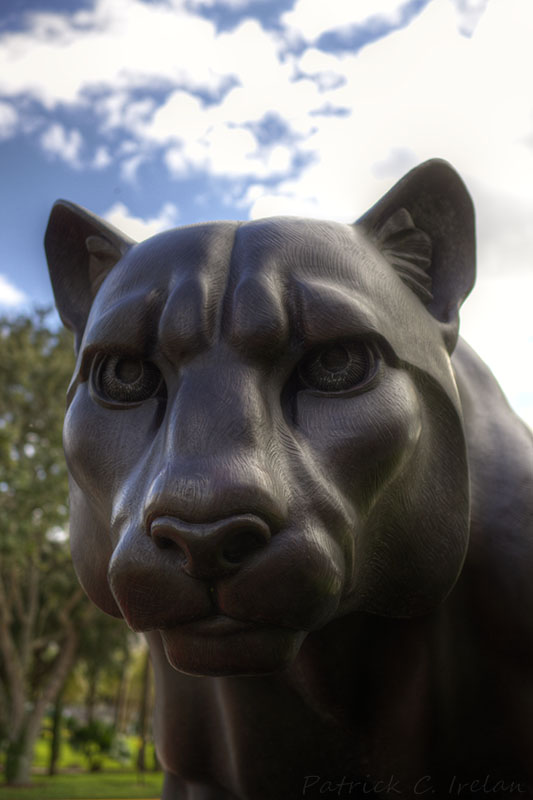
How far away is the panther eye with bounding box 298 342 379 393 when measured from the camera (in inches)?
59.8

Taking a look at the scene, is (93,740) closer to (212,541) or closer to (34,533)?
(34,533)

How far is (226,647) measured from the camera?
1307 millimetres

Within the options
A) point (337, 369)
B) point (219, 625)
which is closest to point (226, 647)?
point (219, 625)

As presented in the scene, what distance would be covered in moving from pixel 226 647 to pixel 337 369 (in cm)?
56

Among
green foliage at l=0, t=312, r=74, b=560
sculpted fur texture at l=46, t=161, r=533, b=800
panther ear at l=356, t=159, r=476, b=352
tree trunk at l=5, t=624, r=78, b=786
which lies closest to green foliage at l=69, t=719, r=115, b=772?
tree trunk at l=5, t=624, r=78, b=786

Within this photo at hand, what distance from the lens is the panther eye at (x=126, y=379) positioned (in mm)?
1588

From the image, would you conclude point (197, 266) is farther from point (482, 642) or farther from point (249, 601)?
point (482, 642)

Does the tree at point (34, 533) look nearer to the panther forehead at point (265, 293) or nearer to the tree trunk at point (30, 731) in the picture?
the tree trunk at point (30, 731)

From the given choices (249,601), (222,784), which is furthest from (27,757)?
(249,601)

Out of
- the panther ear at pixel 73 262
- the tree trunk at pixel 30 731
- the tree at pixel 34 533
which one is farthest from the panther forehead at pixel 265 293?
the tree trunk at pixel 30 731

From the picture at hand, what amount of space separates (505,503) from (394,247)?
2.32ft

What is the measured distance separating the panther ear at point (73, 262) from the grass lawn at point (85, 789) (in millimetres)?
18315

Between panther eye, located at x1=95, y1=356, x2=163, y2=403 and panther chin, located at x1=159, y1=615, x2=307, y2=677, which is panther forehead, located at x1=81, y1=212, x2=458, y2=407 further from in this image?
panther chin, located at x1=159, y1=615, x2=307, y2=677

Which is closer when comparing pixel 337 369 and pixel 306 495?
pixel 306 495
